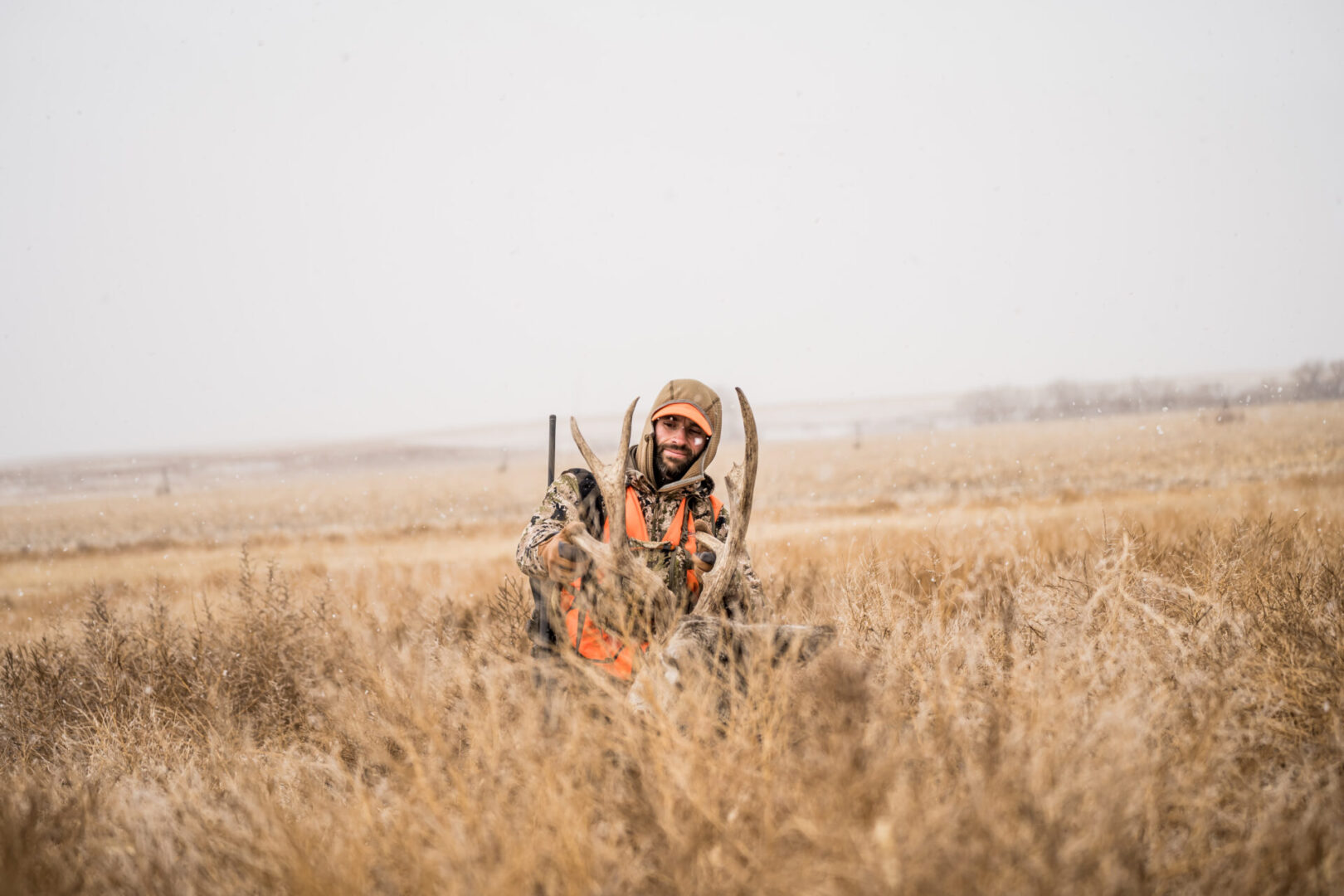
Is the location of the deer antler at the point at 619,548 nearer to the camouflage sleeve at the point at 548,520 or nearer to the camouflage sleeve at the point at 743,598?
the camouflage sleeve at the point at 548,520

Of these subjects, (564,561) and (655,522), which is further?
(655,522)

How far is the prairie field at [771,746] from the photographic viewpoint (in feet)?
6.96

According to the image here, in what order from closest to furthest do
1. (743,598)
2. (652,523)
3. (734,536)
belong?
1. (734,536)
2. (743,598)
3. (652,523)

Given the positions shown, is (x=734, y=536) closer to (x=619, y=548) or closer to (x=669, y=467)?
(x=619, y=548)

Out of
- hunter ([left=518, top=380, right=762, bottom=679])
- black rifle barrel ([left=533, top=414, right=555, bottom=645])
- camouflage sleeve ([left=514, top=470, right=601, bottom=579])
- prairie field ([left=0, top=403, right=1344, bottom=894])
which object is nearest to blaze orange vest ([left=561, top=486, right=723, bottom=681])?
hunter ([left=518, top=380, right=762, bottom=679])

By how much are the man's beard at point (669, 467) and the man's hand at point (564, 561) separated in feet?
2.69

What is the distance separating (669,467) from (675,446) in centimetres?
14

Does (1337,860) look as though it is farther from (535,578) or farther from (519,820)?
(535,578)

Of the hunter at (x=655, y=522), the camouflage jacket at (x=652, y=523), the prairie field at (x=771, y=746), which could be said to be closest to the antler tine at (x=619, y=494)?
the hunter at (x=655, y=522)

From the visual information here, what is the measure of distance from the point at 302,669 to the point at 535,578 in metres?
2.98

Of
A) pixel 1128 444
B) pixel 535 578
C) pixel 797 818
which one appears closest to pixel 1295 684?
pixel 797 818

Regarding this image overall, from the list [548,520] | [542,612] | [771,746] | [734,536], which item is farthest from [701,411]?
[771,746]

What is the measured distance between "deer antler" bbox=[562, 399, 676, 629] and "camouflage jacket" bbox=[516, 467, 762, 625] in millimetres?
242

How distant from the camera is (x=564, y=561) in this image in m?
4.16
